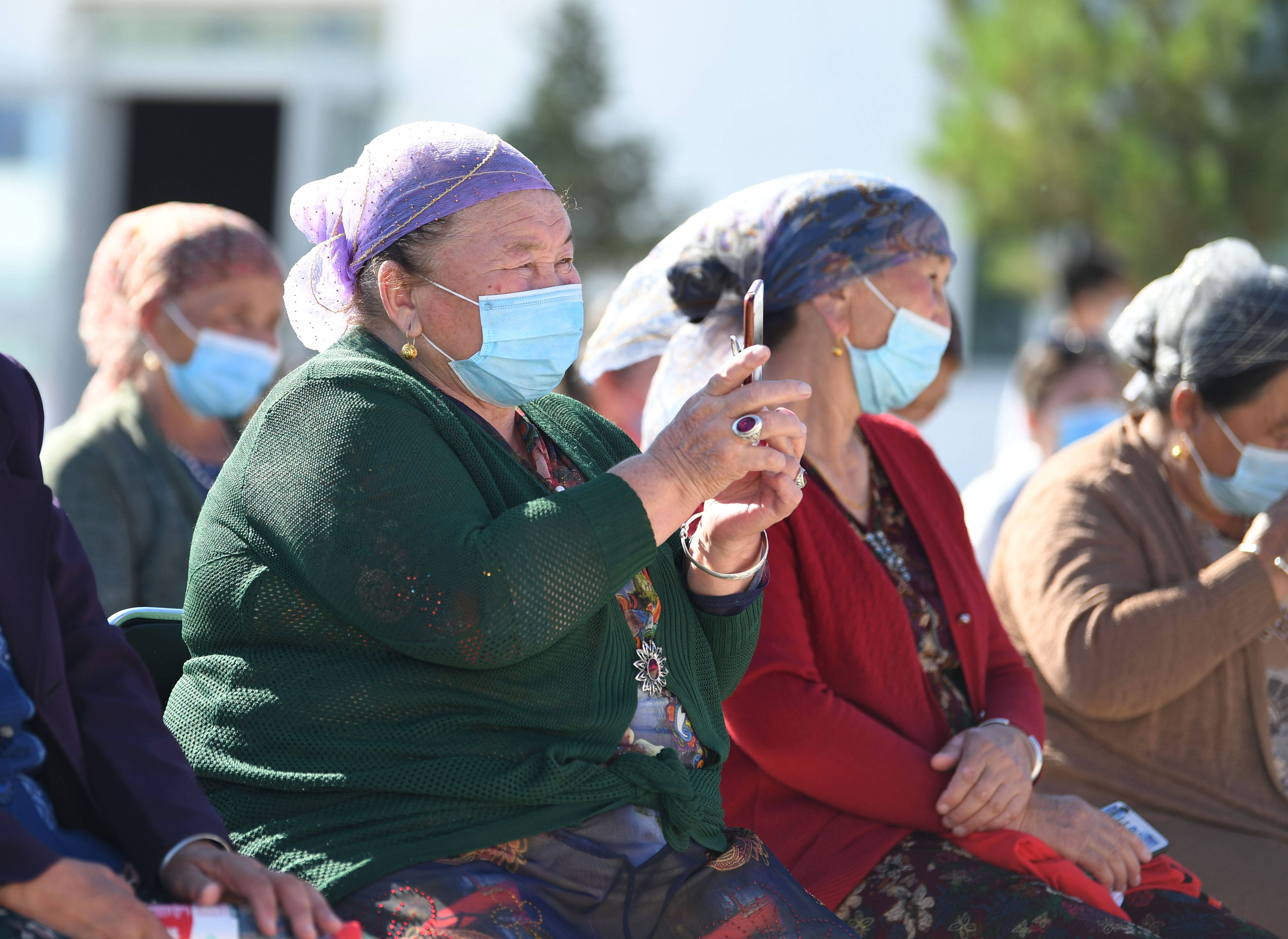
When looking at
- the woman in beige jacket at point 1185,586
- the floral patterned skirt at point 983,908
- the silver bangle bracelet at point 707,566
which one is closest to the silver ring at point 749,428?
the silver bangle bracelet at point 707,566

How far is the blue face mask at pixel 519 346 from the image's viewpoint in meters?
2.23

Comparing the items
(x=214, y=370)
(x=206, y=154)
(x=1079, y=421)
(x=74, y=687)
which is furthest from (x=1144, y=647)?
(x=206, y=154)

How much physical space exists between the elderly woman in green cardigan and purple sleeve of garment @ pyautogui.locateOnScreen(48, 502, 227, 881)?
11cm

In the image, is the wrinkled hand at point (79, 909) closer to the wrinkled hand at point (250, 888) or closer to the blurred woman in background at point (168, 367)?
the wrinkled hand at point (250, 888)

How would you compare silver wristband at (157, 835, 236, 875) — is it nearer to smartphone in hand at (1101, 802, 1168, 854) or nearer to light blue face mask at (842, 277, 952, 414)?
light blue face mask at (842, 277, 952, 414)

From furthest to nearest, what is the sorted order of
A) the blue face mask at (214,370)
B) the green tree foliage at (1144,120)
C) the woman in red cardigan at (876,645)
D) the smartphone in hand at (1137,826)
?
the green tree foliage at (1144,120), the blue face mask at (214,370), the smartphone in hand at (1137,826), the woman in red cardigan at (876,645)

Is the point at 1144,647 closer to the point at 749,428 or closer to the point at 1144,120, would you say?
the point at 749,428

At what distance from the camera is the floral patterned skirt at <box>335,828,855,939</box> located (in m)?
1.86

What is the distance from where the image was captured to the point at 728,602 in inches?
94.1

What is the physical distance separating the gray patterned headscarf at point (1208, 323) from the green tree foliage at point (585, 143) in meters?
6.84

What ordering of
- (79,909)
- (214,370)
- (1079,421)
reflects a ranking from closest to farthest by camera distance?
(79,909) < (214,370) < (1079,421)

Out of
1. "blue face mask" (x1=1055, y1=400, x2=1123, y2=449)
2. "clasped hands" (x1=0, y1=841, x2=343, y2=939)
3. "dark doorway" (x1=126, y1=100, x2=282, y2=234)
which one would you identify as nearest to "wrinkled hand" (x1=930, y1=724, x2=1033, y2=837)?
"clasped hands" (x1=0, y1=841, x2=343, y2=939)

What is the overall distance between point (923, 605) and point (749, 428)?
1.04 metres

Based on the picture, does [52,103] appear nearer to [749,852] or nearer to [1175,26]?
[1175,26]
